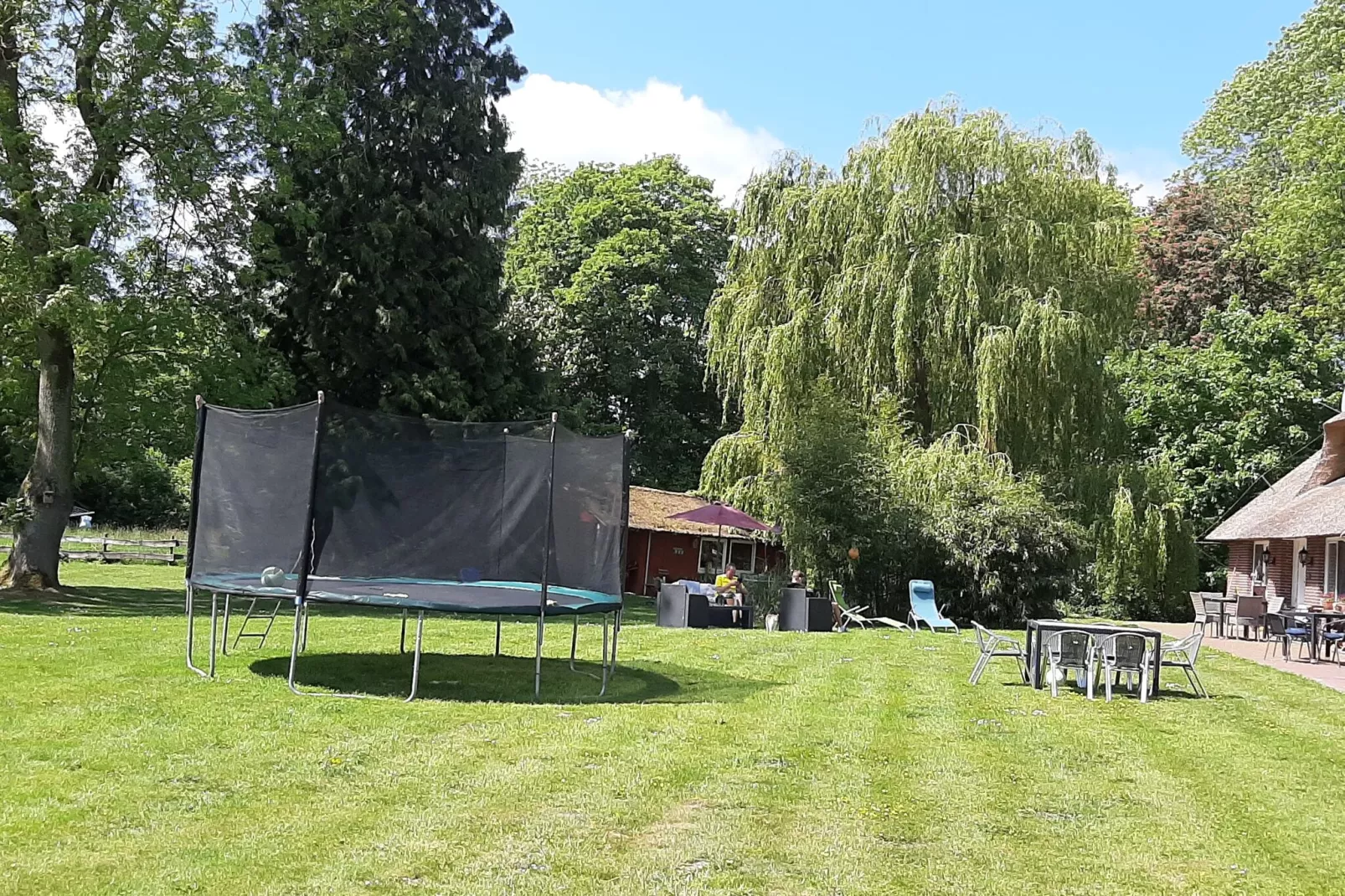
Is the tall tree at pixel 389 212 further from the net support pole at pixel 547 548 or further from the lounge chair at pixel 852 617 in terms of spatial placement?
the net support pole at pixel 547 548

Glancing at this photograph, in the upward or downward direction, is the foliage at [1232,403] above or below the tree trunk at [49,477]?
above

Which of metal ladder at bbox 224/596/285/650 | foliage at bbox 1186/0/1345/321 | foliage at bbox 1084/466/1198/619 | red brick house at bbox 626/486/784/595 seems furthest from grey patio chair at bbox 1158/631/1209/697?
red brick house at bbox 626/486/784/595

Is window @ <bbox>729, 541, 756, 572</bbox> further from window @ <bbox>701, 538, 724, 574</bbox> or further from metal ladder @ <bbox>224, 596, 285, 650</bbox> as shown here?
metal ladder @ <bbox>224, 596, 285, 650</bbox>

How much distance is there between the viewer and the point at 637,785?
658 cm

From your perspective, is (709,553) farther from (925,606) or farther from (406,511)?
(406,511)

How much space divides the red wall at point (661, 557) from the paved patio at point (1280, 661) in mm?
15173

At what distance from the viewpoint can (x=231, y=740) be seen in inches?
287

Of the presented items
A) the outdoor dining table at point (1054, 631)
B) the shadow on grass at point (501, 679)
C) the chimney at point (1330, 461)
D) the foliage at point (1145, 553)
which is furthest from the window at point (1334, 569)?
the shadow on grass at point (501, 679)

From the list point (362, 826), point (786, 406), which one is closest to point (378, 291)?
point (786, 406)

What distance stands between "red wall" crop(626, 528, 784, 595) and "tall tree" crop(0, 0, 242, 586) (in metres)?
17.1

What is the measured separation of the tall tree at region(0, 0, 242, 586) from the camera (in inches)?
744

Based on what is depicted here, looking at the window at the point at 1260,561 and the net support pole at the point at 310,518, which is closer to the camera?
the net support pole at the point at 310,518

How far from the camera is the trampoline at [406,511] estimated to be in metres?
9.55

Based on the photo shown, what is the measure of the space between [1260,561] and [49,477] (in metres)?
25.4
